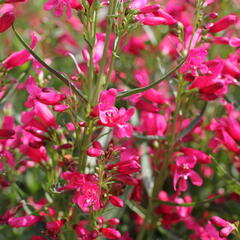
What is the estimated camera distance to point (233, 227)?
81.1 inches

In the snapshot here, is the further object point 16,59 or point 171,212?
point 171,212

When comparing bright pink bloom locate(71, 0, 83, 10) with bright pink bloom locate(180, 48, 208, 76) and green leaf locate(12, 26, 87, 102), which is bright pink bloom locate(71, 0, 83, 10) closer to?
green leaf locate(12, 26, 87, 102)

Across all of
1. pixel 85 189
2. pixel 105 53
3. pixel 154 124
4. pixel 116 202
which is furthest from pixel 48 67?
→ pixel 154 124

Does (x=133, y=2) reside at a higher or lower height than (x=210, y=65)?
higher

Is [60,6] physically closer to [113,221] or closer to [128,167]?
[128,167]

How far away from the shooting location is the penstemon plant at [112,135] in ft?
6.52

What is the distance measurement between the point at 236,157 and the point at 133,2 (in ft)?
4.09

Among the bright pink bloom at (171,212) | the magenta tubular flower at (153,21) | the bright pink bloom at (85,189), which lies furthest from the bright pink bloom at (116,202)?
the magenta tubular flower at (153,21)

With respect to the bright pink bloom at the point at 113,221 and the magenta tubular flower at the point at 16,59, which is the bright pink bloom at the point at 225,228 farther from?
the magenta tubular flower at the point at 16,59

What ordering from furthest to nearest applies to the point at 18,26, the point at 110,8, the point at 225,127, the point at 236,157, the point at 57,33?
the point at 18,26 < the point at 57,33 < the point at 236,157 < the point at 225,127 < the point at 110,8

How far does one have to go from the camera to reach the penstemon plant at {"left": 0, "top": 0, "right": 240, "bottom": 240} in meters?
1.99

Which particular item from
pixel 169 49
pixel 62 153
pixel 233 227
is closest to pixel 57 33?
pixel 169 49

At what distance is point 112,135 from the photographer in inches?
101

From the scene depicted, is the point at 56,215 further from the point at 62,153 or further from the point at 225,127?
the point at 225,127
